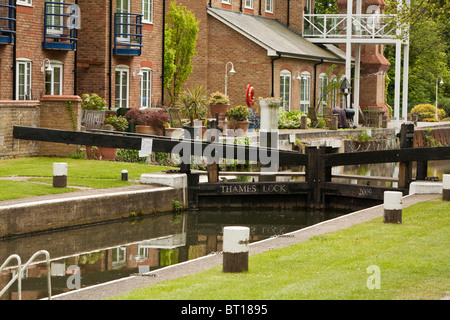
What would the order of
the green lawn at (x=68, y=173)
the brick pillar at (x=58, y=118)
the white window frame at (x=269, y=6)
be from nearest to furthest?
the green lawn at (x=68, y=173) → the brick pillar at (x=58, y=118) → the white window frame at (x=269, y=6)

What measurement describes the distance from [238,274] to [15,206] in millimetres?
6470

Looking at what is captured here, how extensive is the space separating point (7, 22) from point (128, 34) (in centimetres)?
614

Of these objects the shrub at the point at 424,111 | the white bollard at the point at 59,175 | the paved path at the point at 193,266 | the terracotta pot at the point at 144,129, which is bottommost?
the paved path at the point at 193,266

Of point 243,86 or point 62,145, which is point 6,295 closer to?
point 62,145

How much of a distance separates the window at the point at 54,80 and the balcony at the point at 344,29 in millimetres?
20071

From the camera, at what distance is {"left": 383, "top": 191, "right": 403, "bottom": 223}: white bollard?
1412cm

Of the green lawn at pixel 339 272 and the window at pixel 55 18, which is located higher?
the window at pixel 55 18

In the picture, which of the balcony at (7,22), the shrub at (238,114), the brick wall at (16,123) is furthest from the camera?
the shrub at (238,114)

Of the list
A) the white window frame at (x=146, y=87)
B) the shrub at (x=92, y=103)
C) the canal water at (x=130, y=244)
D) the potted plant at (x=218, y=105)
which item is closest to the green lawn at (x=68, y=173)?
the canal water at (x=130, y=244)

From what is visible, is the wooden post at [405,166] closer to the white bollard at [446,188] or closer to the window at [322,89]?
the white bollard at [446,188]

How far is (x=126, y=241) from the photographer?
52.6 feet

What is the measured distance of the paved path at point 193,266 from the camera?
9432 mm

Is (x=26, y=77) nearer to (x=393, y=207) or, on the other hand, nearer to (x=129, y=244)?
(x=129, y=244)

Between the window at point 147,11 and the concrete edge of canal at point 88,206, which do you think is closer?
the concrete edge of canal at point 88,206
